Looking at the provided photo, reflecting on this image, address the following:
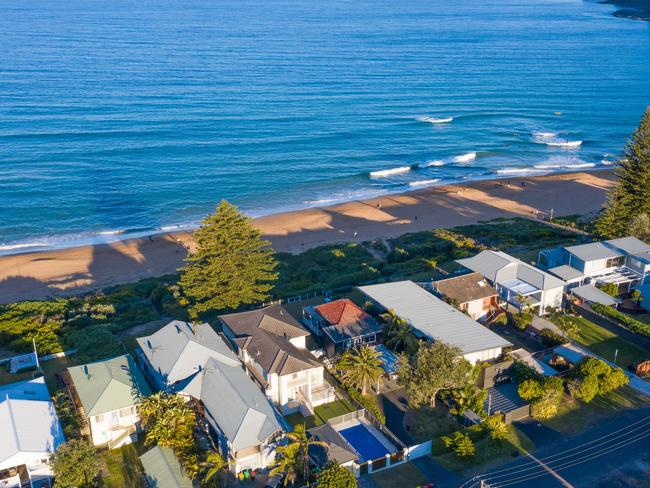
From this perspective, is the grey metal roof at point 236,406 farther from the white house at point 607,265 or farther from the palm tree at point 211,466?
the white house at point 607,265

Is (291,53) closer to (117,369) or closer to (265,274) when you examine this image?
(265,274)

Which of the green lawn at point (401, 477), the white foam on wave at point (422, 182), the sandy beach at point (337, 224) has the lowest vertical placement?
the sandy beach at point (337, 224)

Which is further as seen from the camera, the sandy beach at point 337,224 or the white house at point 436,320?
the sandy beach at point 337,224

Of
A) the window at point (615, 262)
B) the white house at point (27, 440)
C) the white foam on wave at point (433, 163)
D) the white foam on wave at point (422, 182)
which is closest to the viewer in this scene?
the white house at point (27, 440)

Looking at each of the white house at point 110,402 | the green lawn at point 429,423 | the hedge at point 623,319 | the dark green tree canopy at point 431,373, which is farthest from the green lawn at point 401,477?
the hedge at point 623,319

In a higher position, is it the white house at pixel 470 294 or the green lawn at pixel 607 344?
the white house at pixel 470 294

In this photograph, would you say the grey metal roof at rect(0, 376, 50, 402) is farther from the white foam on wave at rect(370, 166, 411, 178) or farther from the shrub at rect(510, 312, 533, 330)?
the white foam on wave at rect(370, 166, 411, 178)
